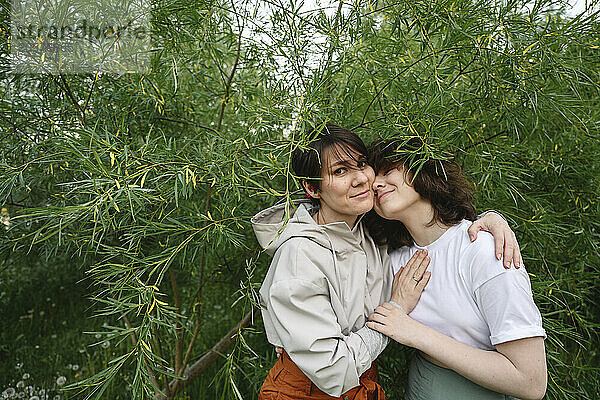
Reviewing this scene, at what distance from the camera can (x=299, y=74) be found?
2.07m

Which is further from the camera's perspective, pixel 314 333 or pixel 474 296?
pixel 474 296

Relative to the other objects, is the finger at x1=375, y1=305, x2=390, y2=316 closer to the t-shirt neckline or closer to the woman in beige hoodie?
the woman in beige hoodie

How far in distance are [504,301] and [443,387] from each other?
378mm

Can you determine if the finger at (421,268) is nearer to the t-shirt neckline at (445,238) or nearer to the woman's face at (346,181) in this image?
the t-shirt neckline at (445,238)

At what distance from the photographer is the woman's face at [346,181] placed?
1615 millimetres

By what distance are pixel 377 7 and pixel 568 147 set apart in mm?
1079

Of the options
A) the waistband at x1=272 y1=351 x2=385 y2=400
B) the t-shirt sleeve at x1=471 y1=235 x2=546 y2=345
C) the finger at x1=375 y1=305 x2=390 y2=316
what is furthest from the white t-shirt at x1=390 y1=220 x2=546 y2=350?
the waistband at x1=272 y1=351 x2=385 y2=400

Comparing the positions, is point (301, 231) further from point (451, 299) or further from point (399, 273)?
point (451, 299)

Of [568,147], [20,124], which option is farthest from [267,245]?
[568,147]

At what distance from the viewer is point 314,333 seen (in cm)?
142

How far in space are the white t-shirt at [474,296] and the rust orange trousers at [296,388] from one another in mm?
286

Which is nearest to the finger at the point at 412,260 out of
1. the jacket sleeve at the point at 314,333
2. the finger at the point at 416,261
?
the finger at the point at 416,261

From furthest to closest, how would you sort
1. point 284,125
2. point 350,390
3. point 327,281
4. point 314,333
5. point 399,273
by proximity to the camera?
point 284,125 → point 399,273 → point 350,390 → point 327,281 → point 314,333

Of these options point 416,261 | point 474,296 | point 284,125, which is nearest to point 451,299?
point 474,296
